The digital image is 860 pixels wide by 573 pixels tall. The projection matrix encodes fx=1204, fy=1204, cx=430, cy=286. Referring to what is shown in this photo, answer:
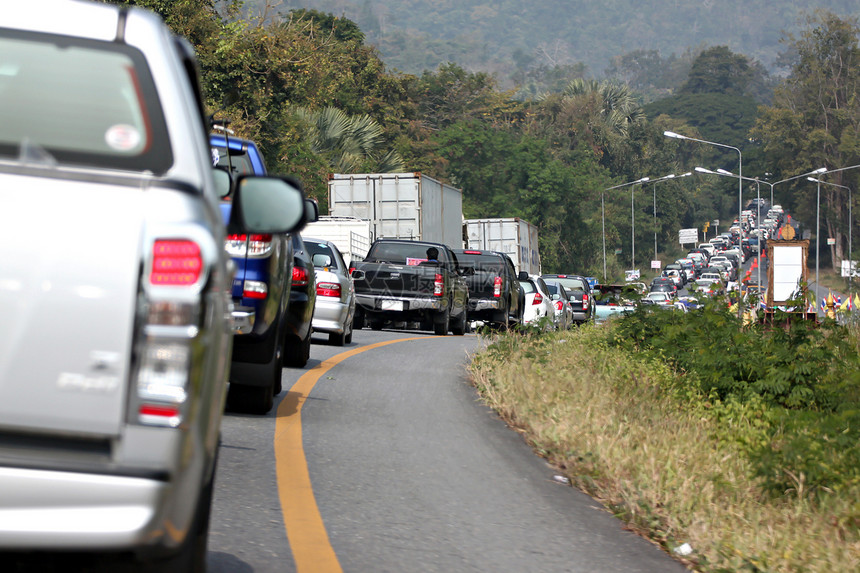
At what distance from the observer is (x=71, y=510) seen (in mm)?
2854

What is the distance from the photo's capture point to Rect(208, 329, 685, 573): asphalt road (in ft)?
18.3

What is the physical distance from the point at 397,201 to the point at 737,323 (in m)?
20.4

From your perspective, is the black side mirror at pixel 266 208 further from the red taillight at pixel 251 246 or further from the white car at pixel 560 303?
the white car at pixel 560 303

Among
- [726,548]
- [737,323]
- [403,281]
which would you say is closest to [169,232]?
[726,548]

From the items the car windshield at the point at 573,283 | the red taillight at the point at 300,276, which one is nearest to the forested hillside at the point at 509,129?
the car windshield at the point at 573,283

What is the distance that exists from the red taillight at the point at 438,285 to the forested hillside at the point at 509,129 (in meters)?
8.10

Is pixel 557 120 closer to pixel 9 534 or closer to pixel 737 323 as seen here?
pixel 737 323

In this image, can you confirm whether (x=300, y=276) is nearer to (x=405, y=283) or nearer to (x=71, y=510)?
(x=71, y=510)

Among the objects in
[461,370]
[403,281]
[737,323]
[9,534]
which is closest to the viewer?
[9,534]

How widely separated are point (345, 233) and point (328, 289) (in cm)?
1414

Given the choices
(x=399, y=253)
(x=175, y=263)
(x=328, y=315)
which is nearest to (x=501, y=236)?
(x=399, y=253)

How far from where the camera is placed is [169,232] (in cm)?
297

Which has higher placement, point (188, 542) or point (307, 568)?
point (188, 542)

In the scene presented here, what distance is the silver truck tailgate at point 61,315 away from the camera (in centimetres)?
287
